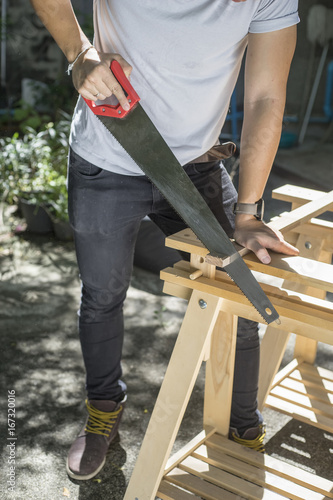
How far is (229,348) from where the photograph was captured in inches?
91.3

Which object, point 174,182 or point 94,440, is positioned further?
point 94,440

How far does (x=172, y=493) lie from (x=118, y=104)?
1.45 metres

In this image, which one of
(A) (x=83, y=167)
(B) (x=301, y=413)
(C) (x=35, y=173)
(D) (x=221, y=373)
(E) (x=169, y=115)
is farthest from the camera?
(C) (x=35, y=173)

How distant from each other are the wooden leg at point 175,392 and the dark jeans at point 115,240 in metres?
0.43

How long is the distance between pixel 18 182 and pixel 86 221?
3203mm

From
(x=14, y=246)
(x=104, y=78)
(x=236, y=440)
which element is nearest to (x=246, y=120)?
(x=104, y=78)

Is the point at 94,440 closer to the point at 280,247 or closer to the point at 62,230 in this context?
the point at 280,247

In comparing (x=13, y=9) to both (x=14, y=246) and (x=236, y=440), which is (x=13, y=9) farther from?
(x=236, y=440)

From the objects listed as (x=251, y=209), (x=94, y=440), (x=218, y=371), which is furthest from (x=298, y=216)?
(x=94, y=440)

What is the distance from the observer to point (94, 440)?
267 centimetres

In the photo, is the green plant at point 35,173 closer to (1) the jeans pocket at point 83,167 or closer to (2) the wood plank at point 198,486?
(1) the jeans pocket at point 83,167

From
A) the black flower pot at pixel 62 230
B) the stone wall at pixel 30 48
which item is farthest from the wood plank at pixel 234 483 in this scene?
the stone wall at pixel 30 48

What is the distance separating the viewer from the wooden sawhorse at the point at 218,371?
186 centimetres

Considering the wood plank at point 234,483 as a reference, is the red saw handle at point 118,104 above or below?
above
